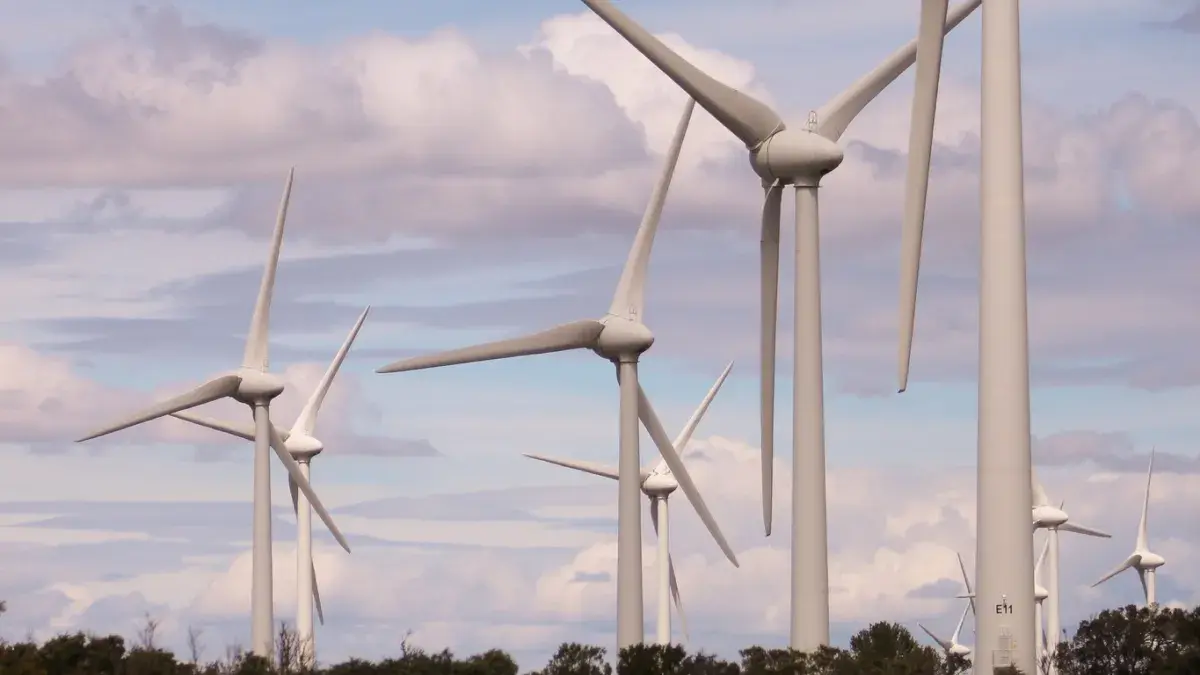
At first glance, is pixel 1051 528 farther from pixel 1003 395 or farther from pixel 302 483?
pixel 1003 395

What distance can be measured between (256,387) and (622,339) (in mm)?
26514

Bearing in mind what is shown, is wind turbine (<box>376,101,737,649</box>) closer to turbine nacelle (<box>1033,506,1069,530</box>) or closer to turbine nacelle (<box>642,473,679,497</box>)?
turbine nacelle (<box>642,473,679,497</box>)

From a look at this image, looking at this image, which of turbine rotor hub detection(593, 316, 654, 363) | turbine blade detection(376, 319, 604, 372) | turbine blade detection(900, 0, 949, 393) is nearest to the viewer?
turbine blade detection(900, 0, 949, 393)

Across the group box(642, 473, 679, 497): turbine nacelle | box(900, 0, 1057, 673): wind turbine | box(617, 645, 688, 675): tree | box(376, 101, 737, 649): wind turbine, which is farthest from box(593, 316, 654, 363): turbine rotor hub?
box(900, 0, 1057, 673): wind turbine

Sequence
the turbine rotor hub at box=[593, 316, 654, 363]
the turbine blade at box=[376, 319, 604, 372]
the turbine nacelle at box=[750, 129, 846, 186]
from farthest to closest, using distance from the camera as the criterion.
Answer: the turbine rotor hub at box=[593, 316, 654, 363] < the turbine blade at box=[376, 319, 604, 372] < the turbine nacelle at box=[750, 129, 846, 186]

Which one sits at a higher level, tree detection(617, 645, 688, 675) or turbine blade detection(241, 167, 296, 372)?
turbine blade detection(241, 167, 296, 372)

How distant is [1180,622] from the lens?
374 feet

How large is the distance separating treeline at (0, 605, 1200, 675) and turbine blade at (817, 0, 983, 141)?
845 inches

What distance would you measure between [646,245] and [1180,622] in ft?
109

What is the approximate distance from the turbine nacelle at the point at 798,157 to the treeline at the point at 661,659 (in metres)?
19.7

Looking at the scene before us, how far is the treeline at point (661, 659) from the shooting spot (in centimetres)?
10294

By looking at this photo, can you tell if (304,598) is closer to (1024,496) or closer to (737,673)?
(737,673)

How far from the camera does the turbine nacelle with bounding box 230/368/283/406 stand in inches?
5413

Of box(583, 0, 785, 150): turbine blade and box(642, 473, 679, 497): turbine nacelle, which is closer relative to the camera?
box(583, 0, 785, 150): turbine blade
